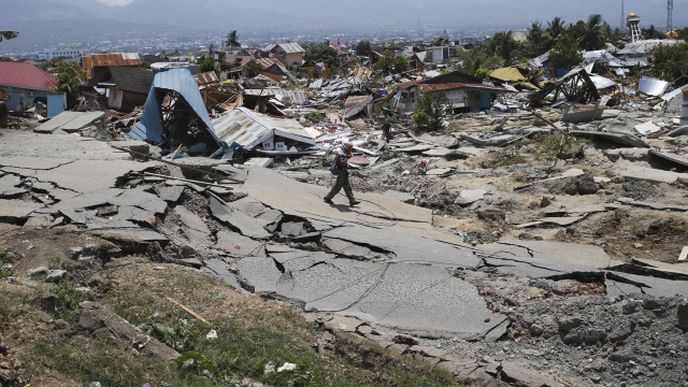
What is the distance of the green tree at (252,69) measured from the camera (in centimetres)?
4666

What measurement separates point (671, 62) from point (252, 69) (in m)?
27.5

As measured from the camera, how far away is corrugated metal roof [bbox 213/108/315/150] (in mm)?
17453

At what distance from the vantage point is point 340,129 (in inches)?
905

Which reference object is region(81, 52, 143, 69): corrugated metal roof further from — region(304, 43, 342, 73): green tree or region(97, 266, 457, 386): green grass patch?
region(97, 266, 457, 386): green grass patch

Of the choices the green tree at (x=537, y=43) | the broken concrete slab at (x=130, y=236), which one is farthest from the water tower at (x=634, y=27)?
the broken concrete slab at (x=130, y=236)

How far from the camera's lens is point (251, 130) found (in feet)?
58.9

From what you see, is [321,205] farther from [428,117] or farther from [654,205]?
[428,117]

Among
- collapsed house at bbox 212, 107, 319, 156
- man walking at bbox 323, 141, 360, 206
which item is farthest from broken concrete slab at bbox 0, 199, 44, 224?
collapsed house at bbox 212, 107, 319, 156

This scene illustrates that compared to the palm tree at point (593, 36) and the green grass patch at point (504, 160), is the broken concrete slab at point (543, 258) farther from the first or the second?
the palm tree at point (593, 36)

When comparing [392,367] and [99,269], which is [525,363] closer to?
[392,367]

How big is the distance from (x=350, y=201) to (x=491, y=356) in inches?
210

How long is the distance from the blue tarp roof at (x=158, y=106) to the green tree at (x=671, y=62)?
922 inches

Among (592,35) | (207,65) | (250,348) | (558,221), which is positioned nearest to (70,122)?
(558,221)

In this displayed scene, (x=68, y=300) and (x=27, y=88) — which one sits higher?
(x=27, y=88)
